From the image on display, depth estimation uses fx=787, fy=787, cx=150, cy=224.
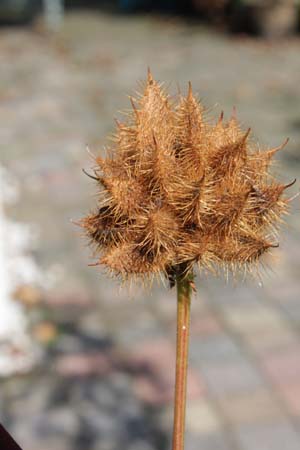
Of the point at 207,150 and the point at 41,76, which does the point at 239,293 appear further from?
the point at 41,76

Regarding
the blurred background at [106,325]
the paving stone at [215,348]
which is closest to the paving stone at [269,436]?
the blurred background at [106,325]

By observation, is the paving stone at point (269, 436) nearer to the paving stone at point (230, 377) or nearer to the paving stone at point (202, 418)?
the paving stone at point (202, 418)

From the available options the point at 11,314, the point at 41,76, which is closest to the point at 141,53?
the point at 41,76

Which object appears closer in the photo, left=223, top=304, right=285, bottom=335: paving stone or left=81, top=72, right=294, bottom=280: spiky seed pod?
left=81, top=72, right=294, bottom=280: spiky seed pod

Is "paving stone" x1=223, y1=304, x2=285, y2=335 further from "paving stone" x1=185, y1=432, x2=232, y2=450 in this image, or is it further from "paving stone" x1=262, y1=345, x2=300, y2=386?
"paving stone" x1=185, y1=432, x2=232, y2=450

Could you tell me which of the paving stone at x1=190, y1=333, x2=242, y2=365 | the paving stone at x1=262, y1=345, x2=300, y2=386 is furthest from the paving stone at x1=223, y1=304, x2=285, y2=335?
the paving stone at x1=262, y1=345, x2=300, y2=386

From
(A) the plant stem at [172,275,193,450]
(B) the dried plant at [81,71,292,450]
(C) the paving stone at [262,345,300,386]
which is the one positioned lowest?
(C) the paving stone at [262,345,300,386]
